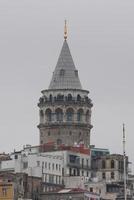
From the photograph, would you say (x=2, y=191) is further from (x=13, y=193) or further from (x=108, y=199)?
(x=108, y=199)

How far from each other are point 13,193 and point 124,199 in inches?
549

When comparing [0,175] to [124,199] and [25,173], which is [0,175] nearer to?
[25,173]

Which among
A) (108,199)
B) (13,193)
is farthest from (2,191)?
(108,199)

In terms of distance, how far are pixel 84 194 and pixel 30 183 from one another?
913 centimetres

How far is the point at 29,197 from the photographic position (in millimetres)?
197125

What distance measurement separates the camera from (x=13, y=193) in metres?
193

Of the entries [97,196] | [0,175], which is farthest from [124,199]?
[0,175]

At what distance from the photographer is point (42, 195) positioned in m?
197

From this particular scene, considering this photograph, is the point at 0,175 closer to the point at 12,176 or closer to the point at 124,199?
the point at 12,176

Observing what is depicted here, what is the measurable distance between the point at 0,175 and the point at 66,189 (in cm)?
862

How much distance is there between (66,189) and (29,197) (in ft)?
16.7

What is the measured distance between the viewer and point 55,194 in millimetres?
194500

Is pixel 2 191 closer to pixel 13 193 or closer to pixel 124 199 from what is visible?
pixel 13 193

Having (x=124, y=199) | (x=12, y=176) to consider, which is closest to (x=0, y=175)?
(x=12, y=176)
